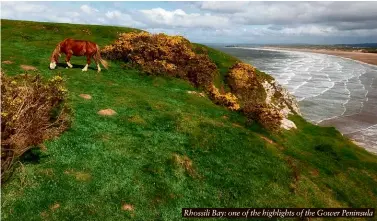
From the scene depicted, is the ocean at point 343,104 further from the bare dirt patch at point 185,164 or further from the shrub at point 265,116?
the bare dirt patch at point 185,164

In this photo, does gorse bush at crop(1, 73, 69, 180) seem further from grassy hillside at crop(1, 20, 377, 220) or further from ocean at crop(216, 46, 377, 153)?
ocean at crop(216, 46, 377, 153)

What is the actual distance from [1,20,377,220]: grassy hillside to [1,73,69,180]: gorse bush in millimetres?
891

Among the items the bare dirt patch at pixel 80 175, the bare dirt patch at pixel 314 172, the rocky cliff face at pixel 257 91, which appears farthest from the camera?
the rocky cliff face at pixel 257 91

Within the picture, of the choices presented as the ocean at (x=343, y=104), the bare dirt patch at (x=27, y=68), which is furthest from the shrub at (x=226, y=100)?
the ocean at (x=343, y=104)

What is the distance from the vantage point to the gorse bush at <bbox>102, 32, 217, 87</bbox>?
36.9 metres

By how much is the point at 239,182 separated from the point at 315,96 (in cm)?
5908

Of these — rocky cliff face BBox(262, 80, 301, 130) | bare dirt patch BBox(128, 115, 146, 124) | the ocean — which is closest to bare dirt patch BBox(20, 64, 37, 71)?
bare dirt patch BBox(128, 115, 146, 124)

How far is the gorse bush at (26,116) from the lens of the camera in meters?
14.8

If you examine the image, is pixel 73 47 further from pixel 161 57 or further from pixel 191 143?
pixel 191 143

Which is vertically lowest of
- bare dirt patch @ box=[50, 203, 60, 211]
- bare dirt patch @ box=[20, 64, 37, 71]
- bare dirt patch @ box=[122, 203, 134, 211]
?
bare dirt patch @ box=[122, 203, 134, 211]

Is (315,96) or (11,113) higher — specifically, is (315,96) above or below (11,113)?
below

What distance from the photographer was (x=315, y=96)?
7281cm

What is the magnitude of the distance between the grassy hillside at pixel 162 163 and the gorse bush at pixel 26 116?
0.89 m

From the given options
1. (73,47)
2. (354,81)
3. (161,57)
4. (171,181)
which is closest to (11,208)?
(171,181)
